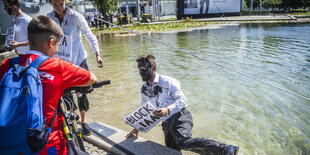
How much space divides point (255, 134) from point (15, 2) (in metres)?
4.57

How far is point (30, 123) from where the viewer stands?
1.51 metres

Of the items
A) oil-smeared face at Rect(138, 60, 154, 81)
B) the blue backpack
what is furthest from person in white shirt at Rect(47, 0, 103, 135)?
the blue backpack

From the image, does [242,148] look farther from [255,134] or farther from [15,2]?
[15,2]

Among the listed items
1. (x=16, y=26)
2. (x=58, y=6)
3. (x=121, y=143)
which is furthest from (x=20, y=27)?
(x=121, y=143)

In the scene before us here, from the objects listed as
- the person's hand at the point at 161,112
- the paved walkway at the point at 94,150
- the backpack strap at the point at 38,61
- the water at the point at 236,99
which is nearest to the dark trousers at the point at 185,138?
the person's hand at the point at 161,112

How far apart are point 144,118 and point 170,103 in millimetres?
419

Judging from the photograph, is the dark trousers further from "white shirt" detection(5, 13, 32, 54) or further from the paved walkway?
"white shirt" detection(5, 13, 32, 54)

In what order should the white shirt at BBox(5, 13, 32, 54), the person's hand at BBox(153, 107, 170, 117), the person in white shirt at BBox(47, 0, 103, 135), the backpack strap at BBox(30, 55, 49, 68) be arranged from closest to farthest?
1. the backpack strap at BBox(30, 55, 49, 68)
2. the person's hand at BBox(153, 107, 170, 117)
3. the person in white shirt at BBox(47, 0, 103, 135)
4. the white shirt at BBox(5, 13, 32, 54)

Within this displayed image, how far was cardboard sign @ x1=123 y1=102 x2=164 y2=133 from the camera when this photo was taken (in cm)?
308

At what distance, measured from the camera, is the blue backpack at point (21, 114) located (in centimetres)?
148

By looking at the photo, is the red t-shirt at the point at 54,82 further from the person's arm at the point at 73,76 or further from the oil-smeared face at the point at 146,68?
the oil-smeared face at the point at 146,68

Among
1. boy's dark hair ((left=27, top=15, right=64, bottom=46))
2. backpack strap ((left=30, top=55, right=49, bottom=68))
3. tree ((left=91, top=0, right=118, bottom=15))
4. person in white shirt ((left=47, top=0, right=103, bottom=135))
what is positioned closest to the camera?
backpack strap ((left=30, top=55, right=49, bottom=68))

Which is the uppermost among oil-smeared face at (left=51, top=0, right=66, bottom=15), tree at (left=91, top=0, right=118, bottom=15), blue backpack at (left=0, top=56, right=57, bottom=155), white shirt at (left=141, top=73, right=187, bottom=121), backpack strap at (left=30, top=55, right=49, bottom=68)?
tree at (left=91, top=0, right=118, bottom=15)

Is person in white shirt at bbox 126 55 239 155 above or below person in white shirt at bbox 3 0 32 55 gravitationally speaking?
below
